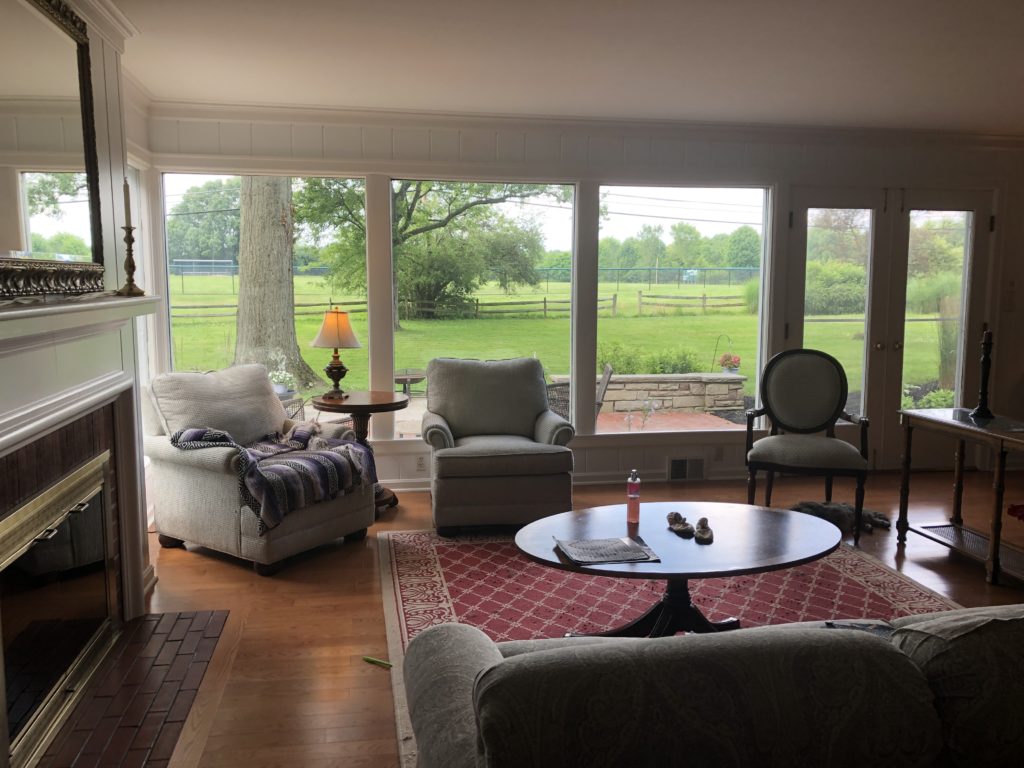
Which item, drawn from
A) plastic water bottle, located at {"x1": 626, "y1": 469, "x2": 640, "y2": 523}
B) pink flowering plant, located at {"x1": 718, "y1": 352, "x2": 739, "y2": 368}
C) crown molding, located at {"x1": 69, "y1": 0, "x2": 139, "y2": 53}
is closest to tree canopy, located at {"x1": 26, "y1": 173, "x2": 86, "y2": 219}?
crown molding, located at {"x1": 69, "y1": 0, "x2": 139, "y2": 53}

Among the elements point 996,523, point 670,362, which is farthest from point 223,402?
point 996,523

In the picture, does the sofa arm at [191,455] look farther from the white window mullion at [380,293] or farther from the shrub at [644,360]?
the shrub at [644,360]

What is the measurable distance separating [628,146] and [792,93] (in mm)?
1177

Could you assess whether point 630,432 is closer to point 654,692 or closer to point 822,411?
point 822,411

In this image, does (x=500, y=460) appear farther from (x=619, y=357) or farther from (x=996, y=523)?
(x=996, y=523)

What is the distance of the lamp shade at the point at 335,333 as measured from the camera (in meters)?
4.63

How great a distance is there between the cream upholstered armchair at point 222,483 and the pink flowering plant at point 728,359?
2731 mm

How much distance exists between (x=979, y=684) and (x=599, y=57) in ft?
11.0

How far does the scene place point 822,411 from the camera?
15.7 ft

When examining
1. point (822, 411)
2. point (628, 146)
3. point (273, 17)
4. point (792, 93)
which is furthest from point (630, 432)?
point (273, 17)

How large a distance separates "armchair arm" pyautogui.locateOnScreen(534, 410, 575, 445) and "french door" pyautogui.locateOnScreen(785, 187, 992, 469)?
208cm

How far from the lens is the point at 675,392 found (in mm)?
5707

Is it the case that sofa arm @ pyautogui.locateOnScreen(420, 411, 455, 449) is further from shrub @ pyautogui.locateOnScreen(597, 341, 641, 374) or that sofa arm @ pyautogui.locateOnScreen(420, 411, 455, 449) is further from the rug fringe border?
shrub @ pyautogui.locateOnScreen(597, 341, 641, 374)

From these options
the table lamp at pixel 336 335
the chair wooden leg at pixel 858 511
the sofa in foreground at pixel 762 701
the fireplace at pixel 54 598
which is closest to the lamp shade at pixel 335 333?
the table lamp at pixel 336 335
